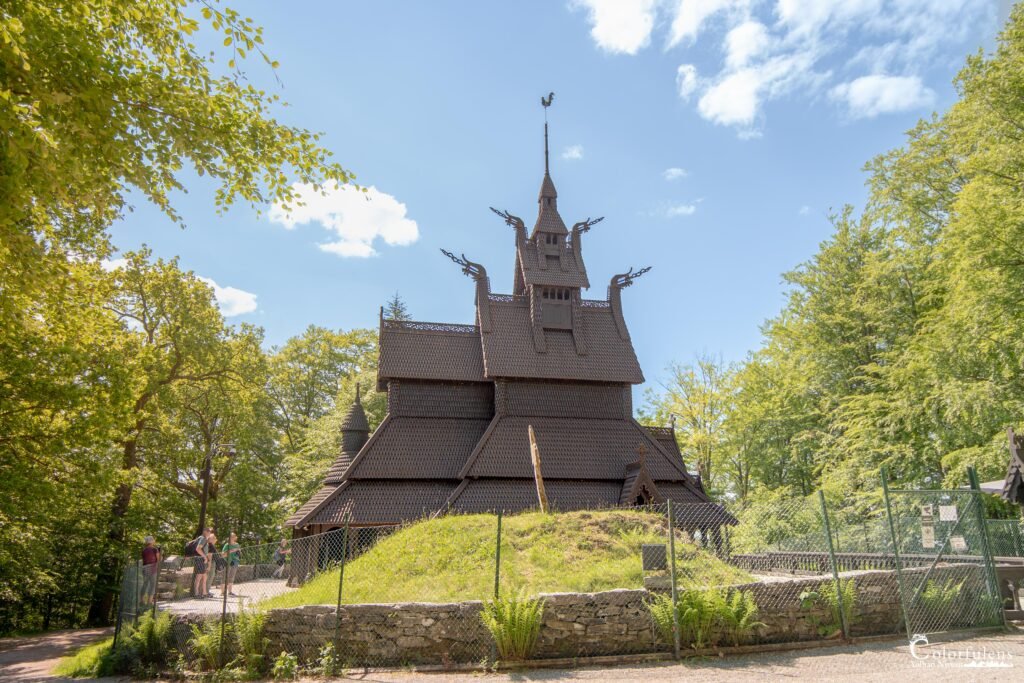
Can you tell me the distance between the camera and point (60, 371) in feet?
48.2

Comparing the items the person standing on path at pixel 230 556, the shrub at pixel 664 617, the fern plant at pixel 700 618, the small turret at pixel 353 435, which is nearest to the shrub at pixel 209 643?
the person standing on path at pixel 230 556

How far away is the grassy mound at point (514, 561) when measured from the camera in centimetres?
1138

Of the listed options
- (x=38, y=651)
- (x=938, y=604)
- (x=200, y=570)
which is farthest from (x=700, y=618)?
(x=38, y=651)

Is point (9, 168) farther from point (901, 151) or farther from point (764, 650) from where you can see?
point (901, 151)

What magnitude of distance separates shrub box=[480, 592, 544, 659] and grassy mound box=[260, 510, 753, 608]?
2.91 feet

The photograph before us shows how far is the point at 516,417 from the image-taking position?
2362 centimetres

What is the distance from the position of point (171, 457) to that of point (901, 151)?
1359 inches

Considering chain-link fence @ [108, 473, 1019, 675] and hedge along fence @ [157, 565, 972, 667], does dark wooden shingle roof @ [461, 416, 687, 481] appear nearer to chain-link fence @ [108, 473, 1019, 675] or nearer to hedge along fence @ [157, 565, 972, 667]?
chain-link fence @ [108, 473, 1019, 675]

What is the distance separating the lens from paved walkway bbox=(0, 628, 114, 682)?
13977 millimetres

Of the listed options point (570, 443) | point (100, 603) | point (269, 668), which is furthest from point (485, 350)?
point (100, 603)

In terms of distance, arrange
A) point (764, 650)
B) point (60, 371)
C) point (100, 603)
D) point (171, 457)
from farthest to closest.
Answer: point (171, 457) → point (100, 603) → point (60, 371) → point (764, 650)

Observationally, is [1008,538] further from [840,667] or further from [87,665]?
[87,665]

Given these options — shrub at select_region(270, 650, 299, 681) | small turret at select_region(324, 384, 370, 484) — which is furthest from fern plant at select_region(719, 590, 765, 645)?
small turret at select_region(324, 384, 370, 484)

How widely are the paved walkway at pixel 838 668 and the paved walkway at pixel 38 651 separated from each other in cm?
949
